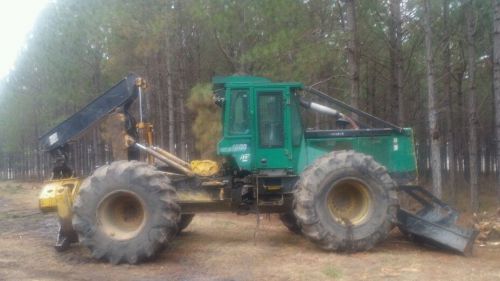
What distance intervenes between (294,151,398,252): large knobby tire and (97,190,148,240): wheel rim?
8.56 feet

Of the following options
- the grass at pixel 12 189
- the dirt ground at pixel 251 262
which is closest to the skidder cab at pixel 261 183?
the dirt ground at pixel 251 262

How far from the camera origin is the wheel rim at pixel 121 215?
8773mm

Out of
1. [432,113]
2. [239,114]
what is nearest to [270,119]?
[239,114]

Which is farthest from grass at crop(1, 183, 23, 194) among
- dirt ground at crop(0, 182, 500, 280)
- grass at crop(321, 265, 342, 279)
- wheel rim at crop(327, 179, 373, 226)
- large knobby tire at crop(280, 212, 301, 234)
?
grass at crop(321, 265, 342, 279)

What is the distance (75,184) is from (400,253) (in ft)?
18.9

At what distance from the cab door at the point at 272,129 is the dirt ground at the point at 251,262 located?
5.07 feet

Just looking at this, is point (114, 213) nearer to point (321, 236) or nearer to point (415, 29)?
point (321, 236)

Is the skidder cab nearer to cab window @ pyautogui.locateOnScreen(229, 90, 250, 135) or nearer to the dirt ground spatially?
cab window @ pyautogui.locateOnScreen(229, 90, 250, 135)

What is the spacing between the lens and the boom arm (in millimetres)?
10000

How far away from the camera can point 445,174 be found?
27.8 meters

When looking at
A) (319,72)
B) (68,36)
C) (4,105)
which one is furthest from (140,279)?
(4,105)

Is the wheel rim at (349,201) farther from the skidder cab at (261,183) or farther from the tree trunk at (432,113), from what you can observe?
the tree trunk at (432,113)

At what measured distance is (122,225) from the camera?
9.02 m

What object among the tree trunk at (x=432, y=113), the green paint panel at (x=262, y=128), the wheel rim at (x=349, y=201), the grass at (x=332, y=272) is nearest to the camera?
the grass at (x=332, y=272)
